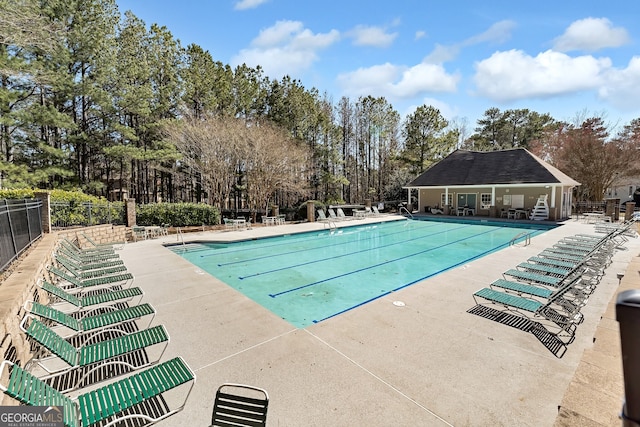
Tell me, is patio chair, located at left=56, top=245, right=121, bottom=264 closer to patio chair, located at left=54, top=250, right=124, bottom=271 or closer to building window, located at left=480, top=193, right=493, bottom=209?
patio chair, located at left=54, top=250, right=124, bottom=271

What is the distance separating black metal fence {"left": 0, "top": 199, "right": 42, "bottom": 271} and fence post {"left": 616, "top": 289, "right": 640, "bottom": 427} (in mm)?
6264

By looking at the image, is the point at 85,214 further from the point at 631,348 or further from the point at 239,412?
the point at 631,348

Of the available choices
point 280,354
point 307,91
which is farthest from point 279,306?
point 307,91

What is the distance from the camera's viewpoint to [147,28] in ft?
69.8

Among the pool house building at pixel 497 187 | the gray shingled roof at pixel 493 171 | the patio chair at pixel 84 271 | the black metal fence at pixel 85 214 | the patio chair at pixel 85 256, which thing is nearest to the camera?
the patio chair at pixel 84 271

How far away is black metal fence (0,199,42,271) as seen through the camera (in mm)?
4625

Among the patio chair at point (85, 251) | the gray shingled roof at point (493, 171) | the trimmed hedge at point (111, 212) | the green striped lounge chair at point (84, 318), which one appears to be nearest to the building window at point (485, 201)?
the gray shingled roof at point (493, 171)

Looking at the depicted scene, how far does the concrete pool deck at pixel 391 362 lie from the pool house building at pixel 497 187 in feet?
54.6

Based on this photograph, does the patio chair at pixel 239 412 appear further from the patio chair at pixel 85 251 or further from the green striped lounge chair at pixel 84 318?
the patio chair at pixel 85 251

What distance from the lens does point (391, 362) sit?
11.9 ft

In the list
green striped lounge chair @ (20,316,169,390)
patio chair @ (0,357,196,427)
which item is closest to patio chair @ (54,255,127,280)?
green striped lounge chair @ (20,316,169,390)

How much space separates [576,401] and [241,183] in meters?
24.3

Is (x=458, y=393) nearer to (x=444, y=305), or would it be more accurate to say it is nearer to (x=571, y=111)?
(x=444, y=305)

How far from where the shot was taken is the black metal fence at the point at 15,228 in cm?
462
